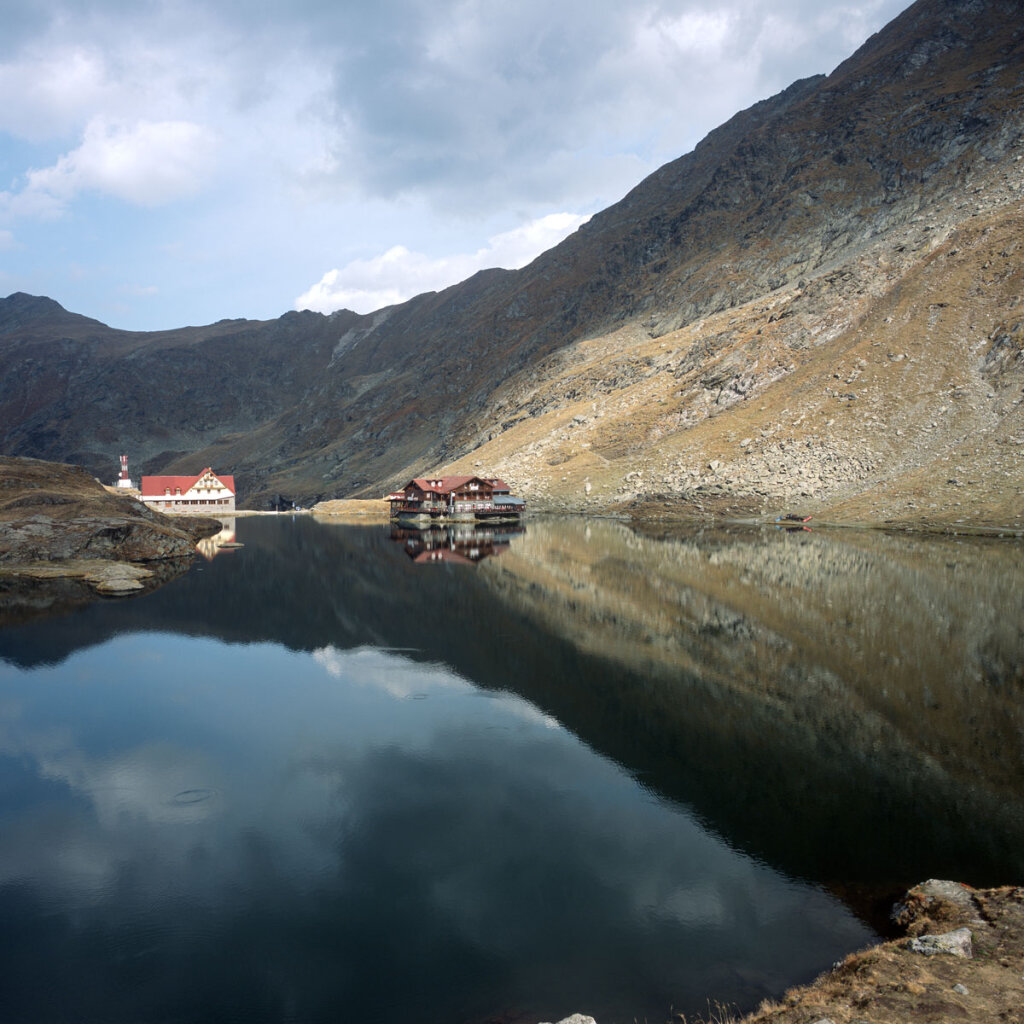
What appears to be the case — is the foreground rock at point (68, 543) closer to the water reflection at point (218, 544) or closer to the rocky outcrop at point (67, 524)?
the rocky outcrop at point (67, 524)

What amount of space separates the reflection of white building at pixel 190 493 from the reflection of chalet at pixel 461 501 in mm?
67817

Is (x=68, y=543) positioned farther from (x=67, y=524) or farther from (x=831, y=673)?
(x=831, y=673)

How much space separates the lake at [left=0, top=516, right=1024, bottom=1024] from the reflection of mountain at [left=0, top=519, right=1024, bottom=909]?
0.63ft

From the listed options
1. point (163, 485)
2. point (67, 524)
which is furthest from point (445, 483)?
point (163, 485)

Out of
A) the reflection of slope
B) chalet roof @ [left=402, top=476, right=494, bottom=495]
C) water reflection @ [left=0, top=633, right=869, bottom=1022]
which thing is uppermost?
chalet roof @ [left=402, top=476, right=494, bottom=495]

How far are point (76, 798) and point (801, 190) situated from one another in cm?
21762

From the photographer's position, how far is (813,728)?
28344mm

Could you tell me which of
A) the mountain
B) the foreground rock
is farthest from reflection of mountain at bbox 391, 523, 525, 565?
the foreground rock

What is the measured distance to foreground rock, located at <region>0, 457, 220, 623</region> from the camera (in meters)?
66.4

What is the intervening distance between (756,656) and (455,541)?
74696 millimetres

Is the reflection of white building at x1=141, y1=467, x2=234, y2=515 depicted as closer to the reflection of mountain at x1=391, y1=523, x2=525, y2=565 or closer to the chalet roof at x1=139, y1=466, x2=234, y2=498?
the chalet roof at x1=139, y1=466, x2=234, y2=498

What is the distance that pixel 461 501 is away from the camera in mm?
141375

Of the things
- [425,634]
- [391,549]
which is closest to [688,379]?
[391,549]

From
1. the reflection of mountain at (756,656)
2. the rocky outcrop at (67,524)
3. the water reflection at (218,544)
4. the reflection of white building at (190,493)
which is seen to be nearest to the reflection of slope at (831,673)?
the reflection of mountain at (756,656)
